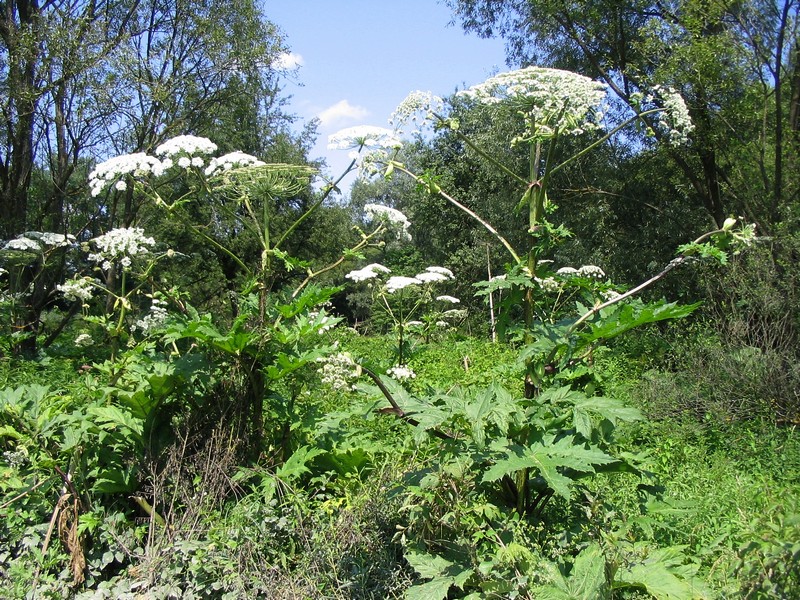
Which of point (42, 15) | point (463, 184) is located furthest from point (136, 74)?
point (463, 184)

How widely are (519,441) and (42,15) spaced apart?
9.73m

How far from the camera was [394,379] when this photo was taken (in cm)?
447

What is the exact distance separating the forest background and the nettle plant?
2cm

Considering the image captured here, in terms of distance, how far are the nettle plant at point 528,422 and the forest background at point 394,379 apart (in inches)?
0.8

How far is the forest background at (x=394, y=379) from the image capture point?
3.04 meters

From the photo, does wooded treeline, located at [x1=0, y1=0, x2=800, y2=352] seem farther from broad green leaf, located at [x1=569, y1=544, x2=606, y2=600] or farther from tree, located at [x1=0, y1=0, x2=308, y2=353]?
broad green leaf, located at [x1=569, y1=544, x2=606, y2=600]

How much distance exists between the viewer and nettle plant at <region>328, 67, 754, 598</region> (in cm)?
284

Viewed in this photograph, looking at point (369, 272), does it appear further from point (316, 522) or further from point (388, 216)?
point (316, 522)

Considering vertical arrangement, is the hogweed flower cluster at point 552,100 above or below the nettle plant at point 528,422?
above

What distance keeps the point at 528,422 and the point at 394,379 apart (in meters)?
1.59

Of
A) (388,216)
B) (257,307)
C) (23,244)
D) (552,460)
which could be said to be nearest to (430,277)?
(388,216)

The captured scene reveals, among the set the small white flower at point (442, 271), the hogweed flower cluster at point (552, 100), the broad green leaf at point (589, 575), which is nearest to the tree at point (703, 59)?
the small white flower at point (442, 271)

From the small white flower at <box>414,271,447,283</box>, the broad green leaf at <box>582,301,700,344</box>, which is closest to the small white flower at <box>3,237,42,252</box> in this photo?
the small white flower at <box>414,271,447,283</box>

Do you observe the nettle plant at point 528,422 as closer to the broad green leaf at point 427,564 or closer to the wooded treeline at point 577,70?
the broad green leaf at point 427,564
